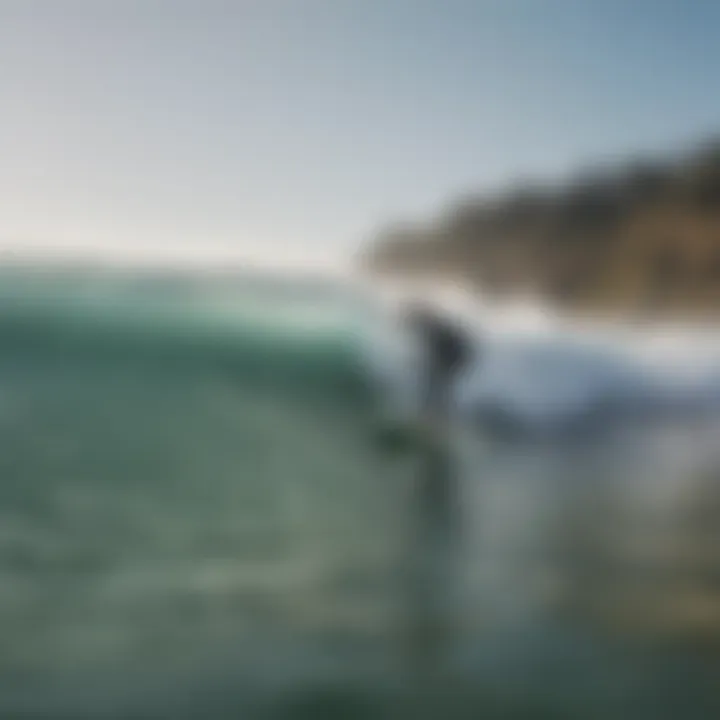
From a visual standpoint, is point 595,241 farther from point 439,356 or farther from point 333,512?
point 333,512

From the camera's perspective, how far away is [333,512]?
1451mm

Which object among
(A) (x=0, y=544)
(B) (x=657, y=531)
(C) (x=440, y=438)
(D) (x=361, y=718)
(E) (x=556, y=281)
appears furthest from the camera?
(E) (x=556, y=281)

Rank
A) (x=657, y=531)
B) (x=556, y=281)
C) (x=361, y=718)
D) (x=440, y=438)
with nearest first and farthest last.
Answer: (x=361, y=718) → (x=657, y=531) → (x=440, y=438) → (x=556, y=281)

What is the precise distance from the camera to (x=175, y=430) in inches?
59.5

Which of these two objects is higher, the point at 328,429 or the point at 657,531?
the point at 328,429

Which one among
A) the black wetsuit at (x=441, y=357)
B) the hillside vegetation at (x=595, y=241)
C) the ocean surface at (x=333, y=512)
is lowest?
the ocean surface at (x=333, y=512)

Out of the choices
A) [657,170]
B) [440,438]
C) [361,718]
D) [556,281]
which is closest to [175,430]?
[440,438]

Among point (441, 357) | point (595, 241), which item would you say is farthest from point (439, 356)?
point (595, 241)

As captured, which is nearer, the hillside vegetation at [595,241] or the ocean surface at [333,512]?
the ocean surface at [333,512]

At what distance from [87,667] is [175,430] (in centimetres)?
43

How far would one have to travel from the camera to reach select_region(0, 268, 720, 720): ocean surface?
1.18 meters

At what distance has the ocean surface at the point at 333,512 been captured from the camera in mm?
1178

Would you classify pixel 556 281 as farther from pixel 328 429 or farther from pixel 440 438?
pixel 328 429

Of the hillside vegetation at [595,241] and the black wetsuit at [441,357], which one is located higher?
the hillside vegetation at [595,241]
